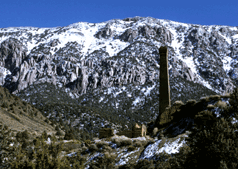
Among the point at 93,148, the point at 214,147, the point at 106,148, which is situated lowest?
the point at 93,148

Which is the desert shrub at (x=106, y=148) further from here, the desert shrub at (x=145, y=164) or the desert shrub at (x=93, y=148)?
the desert shrub at (x=145, y=164)

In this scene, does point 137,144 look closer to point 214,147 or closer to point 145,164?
point 145,164

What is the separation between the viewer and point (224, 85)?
192 meters

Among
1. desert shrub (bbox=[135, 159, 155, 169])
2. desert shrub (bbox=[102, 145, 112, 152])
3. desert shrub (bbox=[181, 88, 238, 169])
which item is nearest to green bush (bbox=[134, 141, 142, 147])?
desert shrub (bbox=[102, 145, 112, 152])

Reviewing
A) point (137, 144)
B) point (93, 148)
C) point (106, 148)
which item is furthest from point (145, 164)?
point (93, 148)

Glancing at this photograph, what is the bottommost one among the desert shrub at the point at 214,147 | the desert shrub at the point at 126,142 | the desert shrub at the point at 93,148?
the desert shrub at the point at 93,148

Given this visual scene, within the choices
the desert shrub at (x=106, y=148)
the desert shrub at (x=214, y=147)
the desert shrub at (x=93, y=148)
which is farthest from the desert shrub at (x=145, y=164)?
the desert shrub at (x=93, y=148)

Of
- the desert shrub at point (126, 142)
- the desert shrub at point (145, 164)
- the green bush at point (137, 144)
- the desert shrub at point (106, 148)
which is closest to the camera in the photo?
the desert shrub at point (145, 164)

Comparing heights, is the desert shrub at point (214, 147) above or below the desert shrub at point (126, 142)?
above

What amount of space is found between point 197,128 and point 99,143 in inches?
556

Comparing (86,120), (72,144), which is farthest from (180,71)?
(72,144)

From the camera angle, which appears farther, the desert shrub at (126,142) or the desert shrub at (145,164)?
the desert shrub at (126,142)

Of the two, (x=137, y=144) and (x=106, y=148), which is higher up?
(x=137, y=144)

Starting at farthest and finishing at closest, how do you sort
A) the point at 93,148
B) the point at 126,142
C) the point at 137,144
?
1. the point at 93,148
2. the point at 126,142
3. the point at 137,144
